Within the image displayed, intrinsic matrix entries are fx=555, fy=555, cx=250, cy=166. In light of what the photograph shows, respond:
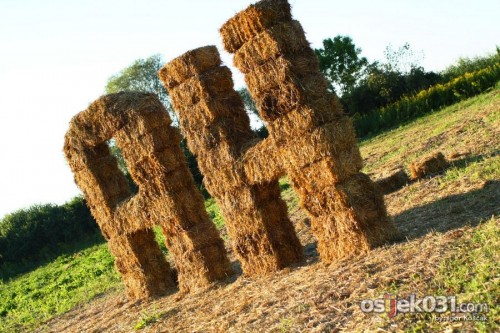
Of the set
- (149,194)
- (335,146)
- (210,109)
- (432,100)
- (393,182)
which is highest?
(210,109)

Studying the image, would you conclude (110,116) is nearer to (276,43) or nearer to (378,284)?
(276,43)

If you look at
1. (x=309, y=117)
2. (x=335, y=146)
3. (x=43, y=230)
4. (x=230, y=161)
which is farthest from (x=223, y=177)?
(x=43, y=230)

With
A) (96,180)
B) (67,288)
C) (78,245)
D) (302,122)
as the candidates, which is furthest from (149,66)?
(302,122)

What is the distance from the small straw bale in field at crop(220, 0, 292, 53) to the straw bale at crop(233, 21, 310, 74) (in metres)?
0.11

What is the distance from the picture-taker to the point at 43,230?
30.6 metres

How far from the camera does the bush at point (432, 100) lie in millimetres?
29547

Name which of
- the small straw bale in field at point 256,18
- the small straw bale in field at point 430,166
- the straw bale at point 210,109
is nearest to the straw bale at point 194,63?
the straw bale at point 210,109

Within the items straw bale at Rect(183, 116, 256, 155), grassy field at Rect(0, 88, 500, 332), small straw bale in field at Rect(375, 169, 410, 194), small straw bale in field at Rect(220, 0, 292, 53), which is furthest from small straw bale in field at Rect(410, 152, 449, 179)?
small straw bale in field at Rect(220, 0, 292, 53)

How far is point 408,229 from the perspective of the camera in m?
7.89

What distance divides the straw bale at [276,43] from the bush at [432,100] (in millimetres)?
24388

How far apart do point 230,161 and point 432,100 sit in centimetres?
2522

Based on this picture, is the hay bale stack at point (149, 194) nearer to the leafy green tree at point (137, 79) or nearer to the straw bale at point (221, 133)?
the straw bale at point (221, 133)

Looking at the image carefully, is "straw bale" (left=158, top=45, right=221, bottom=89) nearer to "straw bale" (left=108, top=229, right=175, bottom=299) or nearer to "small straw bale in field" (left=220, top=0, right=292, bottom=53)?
"small straw bale in field" (left=220, top=0, right=292, bottom=53)

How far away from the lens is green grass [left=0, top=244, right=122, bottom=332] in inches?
511
